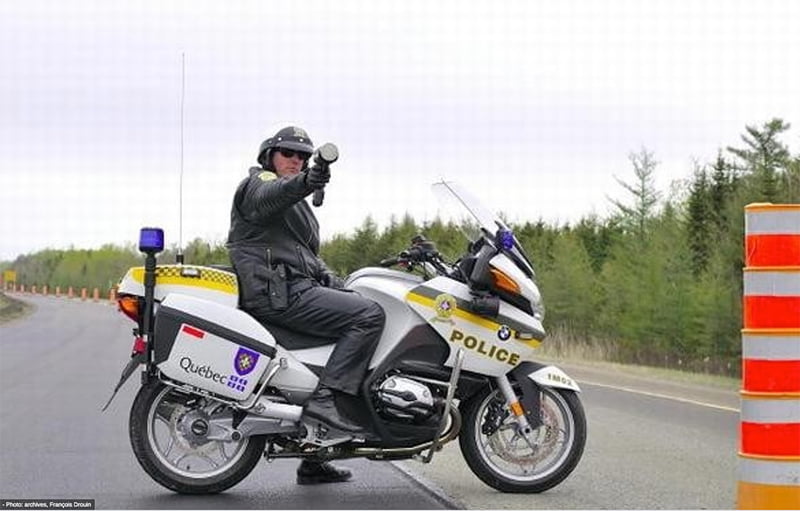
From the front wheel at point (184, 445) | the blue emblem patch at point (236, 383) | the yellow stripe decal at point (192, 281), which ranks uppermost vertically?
the yellow stripe decal at point (192, 281)

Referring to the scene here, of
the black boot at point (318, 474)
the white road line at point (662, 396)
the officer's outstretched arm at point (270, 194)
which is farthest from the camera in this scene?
the white road line at point (662, 396)

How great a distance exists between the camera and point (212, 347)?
6613 mm

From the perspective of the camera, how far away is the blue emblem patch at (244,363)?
258 inches

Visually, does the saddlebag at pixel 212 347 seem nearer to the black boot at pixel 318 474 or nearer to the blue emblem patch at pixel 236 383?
the blue emblem patch at pixel 236 383

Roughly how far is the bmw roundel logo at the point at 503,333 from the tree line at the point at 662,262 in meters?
14.5

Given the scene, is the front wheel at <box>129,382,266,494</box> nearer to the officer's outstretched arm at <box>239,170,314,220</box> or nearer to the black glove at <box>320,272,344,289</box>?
the black glove at <box>320,272,344,289</box>

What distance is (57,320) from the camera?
41.1 m

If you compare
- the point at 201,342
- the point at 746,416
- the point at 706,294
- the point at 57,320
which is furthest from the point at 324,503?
the point at 57,320

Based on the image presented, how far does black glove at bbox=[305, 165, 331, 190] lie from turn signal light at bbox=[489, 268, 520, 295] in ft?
3.88

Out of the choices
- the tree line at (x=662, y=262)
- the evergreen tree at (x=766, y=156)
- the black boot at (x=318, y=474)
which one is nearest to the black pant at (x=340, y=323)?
the black boot at (x=318, y=474)

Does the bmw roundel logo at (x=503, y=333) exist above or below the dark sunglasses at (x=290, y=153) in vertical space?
below

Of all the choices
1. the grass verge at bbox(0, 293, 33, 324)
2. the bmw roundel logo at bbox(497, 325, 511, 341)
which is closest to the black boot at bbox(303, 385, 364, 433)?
the bmw roundel logo at bbox(497, 325, 511, 341)

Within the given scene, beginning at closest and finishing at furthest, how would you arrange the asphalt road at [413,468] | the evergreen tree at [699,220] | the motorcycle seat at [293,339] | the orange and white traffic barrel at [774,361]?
1. the orange and white traffic barrel at [774,361]
2. the asphalt road at [413,468]
3. the motorcycle seat at [293,339]
4. the evergreen tree at [699,220]

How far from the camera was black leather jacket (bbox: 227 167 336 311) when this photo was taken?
21.7 ft
